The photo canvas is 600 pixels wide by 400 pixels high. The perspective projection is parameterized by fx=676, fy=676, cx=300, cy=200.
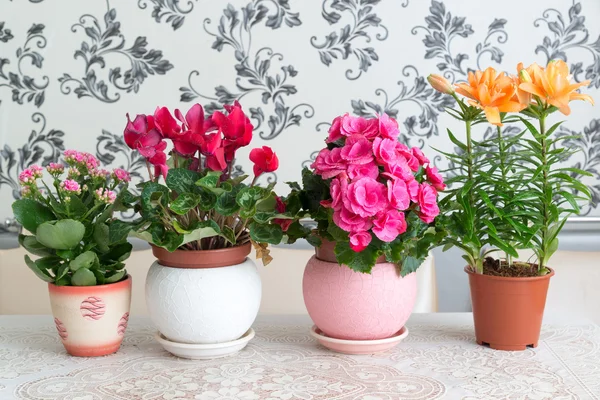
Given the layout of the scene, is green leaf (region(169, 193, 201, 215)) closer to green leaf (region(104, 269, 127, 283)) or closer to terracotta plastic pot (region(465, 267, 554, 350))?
green leaf (region(104, 269, 127, 283))

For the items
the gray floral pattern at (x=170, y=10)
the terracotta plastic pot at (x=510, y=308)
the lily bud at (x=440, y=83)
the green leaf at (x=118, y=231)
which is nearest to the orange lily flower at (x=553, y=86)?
the lily bud at (x=440, y=83)

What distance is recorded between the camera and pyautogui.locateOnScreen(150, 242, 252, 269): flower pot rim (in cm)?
101

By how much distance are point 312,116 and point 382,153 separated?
1035 millimetres

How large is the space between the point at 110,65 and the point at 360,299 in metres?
1.20

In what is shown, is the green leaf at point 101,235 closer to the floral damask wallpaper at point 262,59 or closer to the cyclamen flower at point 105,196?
the cyclamen flower at point 105,196

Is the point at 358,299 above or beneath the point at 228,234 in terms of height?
beneath

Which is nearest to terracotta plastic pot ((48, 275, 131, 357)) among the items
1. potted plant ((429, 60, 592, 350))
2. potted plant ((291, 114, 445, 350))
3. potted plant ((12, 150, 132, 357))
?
potted plant ((12, 150, 132, 357))

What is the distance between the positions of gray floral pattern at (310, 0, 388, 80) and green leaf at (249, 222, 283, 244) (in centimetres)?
100

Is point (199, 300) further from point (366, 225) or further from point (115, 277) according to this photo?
point (366, 225)

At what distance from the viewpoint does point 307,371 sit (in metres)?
1.00

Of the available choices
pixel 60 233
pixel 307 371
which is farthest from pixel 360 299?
pixel 60 233

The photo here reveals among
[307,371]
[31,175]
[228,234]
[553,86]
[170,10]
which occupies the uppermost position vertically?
[170,10]

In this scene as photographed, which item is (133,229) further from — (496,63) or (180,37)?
(496,63)

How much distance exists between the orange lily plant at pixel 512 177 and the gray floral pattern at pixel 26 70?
1292mm
